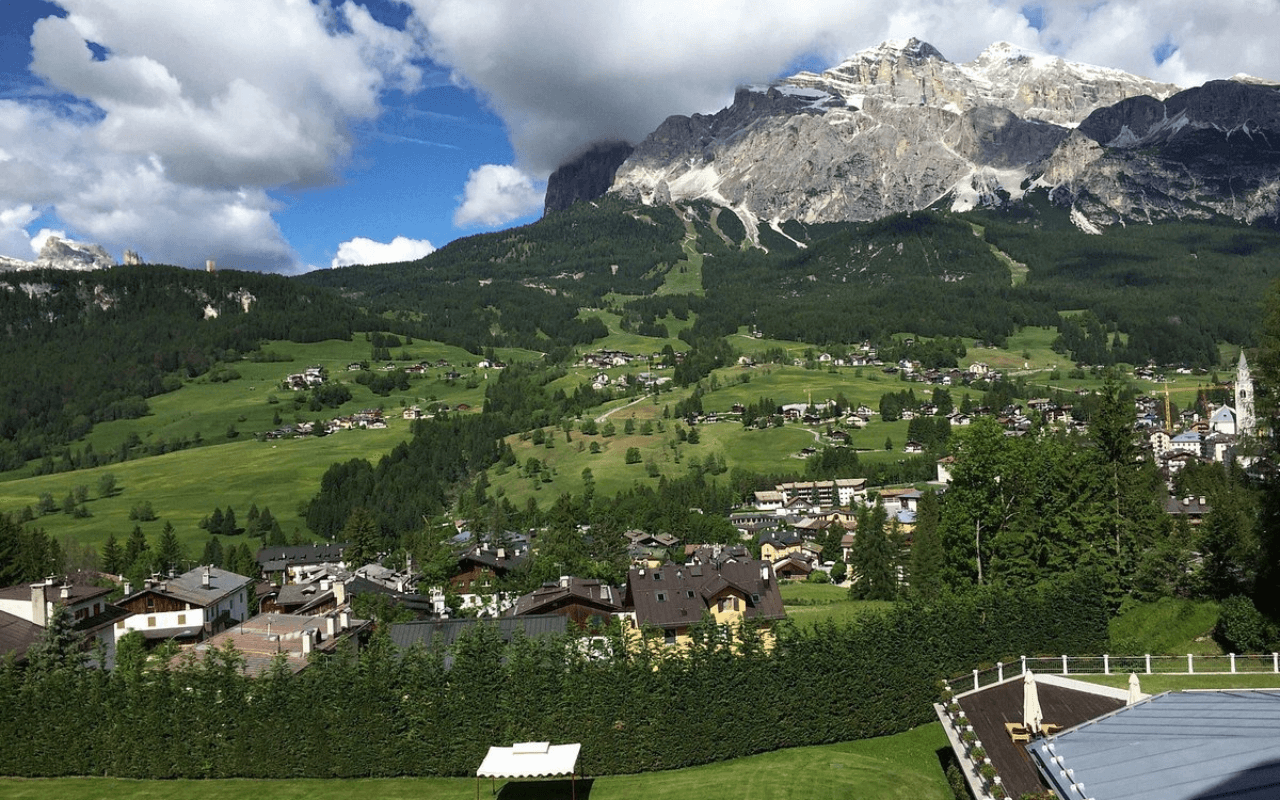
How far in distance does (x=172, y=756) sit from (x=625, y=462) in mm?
130821

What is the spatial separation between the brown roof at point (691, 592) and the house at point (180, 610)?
92.9 feet

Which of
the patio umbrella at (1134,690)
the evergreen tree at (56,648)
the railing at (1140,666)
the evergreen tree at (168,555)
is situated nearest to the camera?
the patio umbrella at (1134,690)

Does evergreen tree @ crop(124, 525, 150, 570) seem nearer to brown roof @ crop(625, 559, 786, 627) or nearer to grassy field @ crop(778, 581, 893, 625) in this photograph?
brown roof @ crop(625, 559, 786, 627)

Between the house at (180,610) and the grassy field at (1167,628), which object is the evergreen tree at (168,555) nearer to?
the house at (180,610)

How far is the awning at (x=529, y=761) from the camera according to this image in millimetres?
25078

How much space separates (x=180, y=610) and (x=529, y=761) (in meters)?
44.0

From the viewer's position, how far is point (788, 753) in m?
31.2

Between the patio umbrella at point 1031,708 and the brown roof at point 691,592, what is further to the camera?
the brown roof at point 691,592

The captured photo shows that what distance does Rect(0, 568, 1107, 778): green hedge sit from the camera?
2948 cm

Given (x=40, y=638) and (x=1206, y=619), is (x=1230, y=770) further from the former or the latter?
(x=40, y=638)

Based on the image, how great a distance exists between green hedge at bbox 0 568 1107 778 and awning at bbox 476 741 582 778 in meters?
3.04

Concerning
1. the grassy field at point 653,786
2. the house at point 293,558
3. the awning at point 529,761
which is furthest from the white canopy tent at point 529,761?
the house at point 293,558

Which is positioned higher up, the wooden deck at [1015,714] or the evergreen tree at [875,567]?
the wooden deck at [1015,714]

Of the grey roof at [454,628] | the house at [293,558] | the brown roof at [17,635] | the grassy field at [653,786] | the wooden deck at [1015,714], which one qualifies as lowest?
the house at [293,558]
